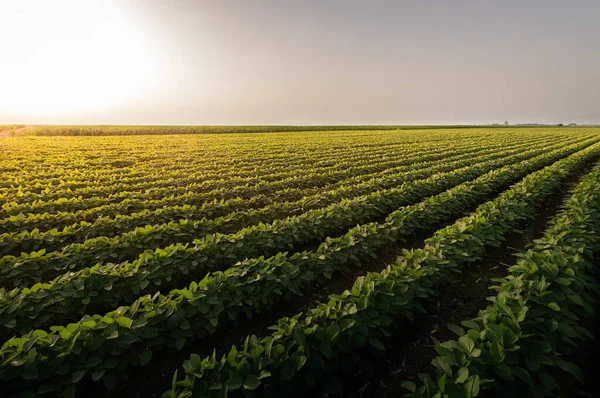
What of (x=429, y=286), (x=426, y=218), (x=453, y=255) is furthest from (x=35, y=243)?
(x=426, y=218)

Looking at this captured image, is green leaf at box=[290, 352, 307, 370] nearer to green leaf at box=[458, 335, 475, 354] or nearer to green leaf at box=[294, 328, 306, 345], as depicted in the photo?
green leaf at box=[294, 328, 306, 345]

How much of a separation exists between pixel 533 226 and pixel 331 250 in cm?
588

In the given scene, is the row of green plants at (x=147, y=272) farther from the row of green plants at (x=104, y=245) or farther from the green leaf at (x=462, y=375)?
the green leaf at (x=462, y=375)

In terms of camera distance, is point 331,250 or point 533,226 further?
point 533,226

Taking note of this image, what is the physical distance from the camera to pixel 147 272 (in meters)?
4.21

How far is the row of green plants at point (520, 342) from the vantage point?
7.62ft

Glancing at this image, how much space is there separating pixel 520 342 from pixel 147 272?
437 cm

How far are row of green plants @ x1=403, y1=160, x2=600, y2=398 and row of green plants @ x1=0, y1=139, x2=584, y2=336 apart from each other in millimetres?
3293

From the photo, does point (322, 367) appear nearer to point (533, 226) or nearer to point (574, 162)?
point (533, 226)

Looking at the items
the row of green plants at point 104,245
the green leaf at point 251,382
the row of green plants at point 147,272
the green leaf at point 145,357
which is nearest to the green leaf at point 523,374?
the green leaf at point 251,382

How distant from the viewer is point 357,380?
3.09 m

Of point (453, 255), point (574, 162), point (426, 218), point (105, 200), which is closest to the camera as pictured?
point (453, 255)

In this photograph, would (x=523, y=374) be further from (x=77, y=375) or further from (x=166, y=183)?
(x=166, y=183)

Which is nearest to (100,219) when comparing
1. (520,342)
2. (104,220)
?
(104,220)
